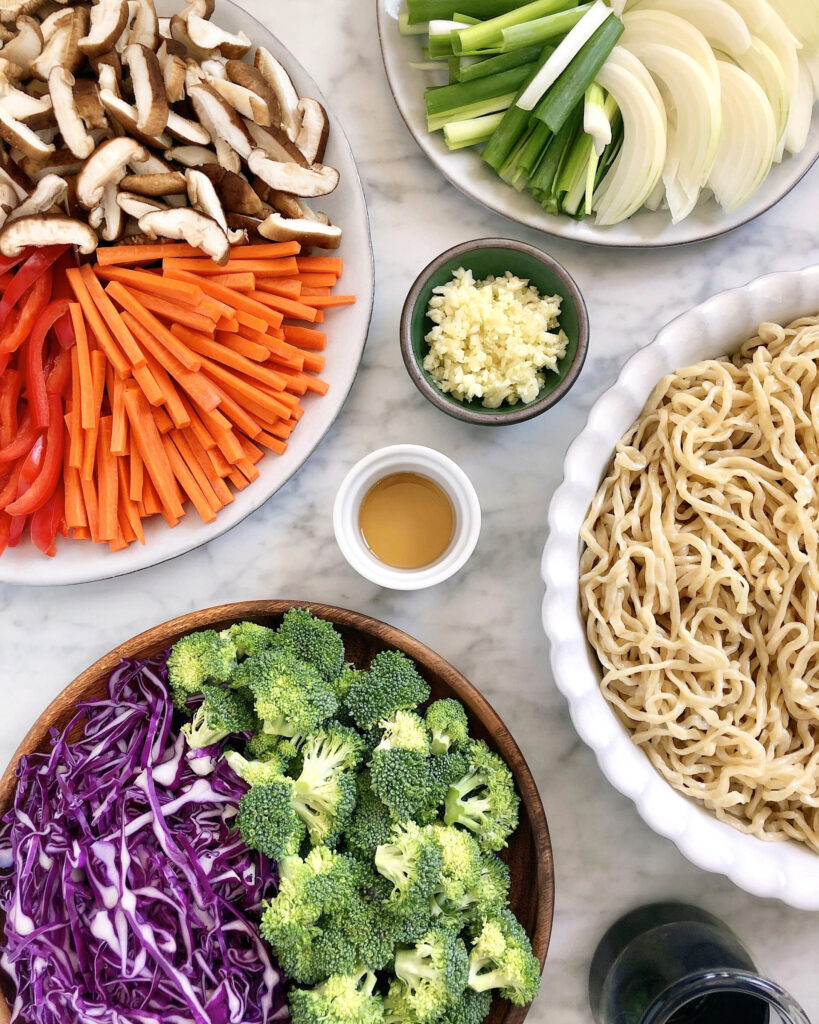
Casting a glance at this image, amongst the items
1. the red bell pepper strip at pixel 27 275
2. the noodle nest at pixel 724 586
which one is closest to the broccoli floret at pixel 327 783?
the noodle nest at pixel 724 586

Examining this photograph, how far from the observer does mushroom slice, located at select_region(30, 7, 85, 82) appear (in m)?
1.79

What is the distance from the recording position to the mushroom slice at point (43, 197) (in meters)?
1.76

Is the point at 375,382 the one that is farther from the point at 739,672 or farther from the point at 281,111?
the point at 739,672

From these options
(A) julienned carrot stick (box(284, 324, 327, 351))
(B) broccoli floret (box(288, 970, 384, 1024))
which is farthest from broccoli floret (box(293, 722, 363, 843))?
(A) julienned carrot stick (box(284, 324, 327, 351))

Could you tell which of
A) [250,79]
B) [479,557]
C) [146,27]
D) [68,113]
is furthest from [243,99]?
[479,557]

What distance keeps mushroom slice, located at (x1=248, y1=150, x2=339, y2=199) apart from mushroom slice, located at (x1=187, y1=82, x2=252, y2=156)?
0.04m

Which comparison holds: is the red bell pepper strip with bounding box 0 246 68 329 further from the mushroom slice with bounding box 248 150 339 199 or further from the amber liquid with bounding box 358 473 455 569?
the amber liquid with bounding box 358 473 455 569

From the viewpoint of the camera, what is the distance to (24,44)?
181 centimetres

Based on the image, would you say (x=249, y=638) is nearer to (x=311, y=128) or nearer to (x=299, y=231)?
(x=299, y=231)

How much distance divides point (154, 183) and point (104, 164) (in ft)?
0.34

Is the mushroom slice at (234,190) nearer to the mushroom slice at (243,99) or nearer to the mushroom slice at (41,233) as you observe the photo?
the mushroom slice at (243,99)

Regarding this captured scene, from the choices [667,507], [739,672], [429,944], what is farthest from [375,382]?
[429,944]

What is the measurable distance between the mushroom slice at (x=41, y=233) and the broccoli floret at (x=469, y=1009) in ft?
5.56

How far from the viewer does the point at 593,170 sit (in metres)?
1.82
